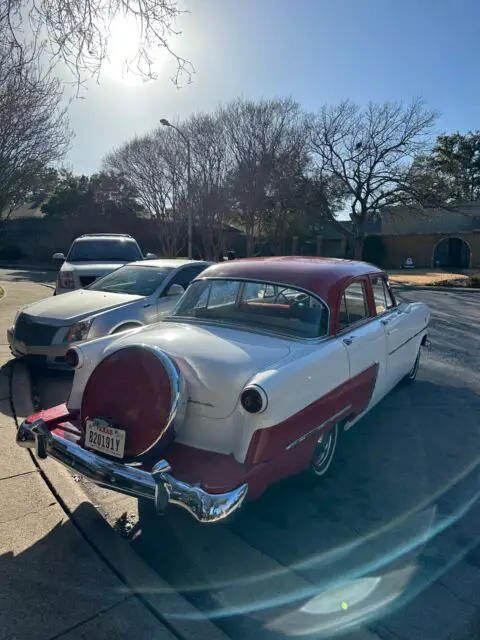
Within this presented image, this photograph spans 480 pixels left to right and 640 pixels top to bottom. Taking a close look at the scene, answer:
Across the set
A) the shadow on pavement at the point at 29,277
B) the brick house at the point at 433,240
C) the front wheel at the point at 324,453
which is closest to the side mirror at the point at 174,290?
the front wheel at the point at 324,453

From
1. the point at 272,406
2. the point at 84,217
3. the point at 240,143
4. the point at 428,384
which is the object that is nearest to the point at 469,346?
the point at 428,384

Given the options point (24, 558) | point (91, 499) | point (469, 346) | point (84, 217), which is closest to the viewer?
point (24, 558)

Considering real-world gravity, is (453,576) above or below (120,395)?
below

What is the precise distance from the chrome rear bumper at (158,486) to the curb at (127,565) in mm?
387

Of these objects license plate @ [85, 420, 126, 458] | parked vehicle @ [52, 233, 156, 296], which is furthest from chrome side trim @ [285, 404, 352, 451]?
parked vehicle @ [52, 233, 156, 296]

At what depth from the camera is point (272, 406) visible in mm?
2746

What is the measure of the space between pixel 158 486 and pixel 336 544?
1.27m

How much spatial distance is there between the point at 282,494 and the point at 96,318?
3.43 meters

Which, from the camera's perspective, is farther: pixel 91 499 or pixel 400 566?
pixel 91 499

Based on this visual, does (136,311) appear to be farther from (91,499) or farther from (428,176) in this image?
(428,176)

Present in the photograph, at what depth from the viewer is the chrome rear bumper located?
2504 mm

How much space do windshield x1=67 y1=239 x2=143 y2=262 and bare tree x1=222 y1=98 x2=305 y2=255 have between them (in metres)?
13.9

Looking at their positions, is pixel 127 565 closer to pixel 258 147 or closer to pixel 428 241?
pixel 258 147

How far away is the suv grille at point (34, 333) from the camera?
5906 millimetres
